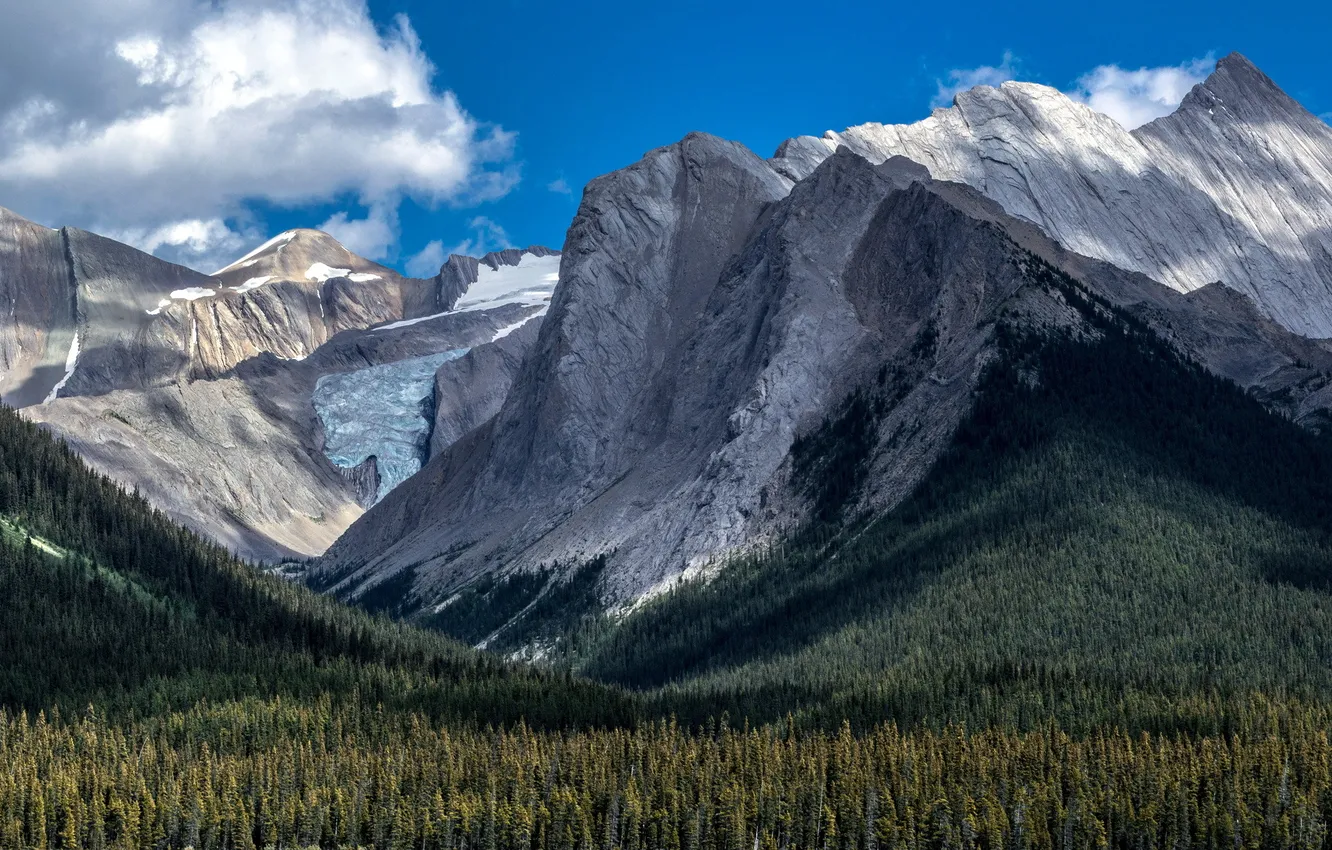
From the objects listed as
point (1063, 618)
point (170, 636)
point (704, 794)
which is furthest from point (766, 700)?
point (170, 636)

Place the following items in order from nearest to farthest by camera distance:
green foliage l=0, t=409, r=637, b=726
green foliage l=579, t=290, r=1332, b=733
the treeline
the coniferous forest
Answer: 1. the treeline
2. the coniferous forest
3. green foliage l=579, t=290, r=1332, b=733
4. green foliage l=0, t=409, r=637, b=726

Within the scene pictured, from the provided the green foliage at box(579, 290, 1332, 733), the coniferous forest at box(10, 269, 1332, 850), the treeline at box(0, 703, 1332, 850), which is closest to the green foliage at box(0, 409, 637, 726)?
the coniferous forest at box(10, 269, 1332, 850)

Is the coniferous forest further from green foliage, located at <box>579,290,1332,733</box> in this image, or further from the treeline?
green foliage, located at <box>579,290,1332,733</box>

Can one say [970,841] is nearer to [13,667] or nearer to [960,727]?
[960,727]

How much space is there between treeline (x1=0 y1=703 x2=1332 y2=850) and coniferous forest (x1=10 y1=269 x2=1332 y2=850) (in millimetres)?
266

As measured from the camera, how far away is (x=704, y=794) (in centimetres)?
11944

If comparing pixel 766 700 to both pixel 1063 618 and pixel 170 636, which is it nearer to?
pixel 1063 618

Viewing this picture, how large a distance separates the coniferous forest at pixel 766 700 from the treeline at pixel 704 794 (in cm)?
27

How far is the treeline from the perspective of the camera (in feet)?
363

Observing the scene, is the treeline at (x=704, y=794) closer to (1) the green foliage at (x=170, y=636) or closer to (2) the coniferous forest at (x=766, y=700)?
(2) the coniferous forest at (x=766, y=700)

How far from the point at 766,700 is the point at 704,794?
118 feet

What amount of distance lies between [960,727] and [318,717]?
49.7 meters

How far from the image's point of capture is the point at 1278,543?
18375 cm

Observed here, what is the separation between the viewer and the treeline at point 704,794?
363 ft
